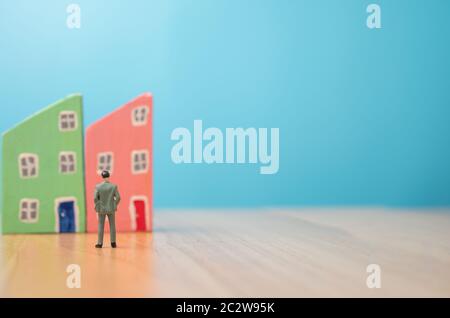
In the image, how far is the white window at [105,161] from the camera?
706 centimetres

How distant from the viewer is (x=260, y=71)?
11.1 meters

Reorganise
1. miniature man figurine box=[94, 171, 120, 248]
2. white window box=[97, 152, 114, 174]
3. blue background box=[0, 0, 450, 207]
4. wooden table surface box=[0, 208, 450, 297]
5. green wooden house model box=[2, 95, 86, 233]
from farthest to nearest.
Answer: blue background box=[0, 0, 450, 207] → white window box=[97, 152, 114, 174] → green wooden house model box=[2, 95, 86, 233] → miniature man figurine box=[94, 171, 120, 248] → wooden table surface box=[0, 208, 450, 297]

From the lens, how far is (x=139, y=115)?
7.13m

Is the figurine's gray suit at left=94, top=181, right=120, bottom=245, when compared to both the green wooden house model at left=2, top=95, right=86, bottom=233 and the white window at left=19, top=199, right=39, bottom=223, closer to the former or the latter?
the green wooden house model at left=2, top=95, right=86, bottom=233

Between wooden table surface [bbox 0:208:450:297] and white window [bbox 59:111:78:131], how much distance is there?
110 cm

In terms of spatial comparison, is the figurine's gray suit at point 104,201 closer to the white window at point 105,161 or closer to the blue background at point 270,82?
the white window at point 105,161

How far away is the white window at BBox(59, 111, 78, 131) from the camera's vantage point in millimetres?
6957

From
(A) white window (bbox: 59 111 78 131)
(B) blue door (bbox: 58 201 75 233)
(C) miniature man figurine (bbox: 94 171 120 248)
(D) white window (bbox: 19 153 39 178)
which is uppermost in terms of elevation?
(A) white window (bbox: 59 111 78 131)

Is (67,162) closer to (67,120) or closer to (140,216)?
(67,120)

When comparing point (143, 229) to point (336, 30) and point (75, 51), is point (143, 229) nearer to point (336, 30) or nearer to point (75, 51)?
point (75, 51)

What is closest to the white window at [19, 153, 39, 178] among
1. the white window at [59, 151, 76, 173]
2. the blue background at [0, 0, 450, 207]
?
the white window at [59, 151, 76, 173]

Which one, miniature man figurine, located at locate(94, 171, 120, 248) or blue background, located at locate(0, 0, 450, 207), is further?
blue background, located at locate(0, 0, 450, 207)

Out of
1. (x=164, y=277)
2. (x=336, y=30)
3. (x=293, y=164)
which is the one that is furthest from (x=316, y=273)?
(x=336, y=30)

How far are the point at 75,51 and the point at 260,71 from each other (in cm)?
293
